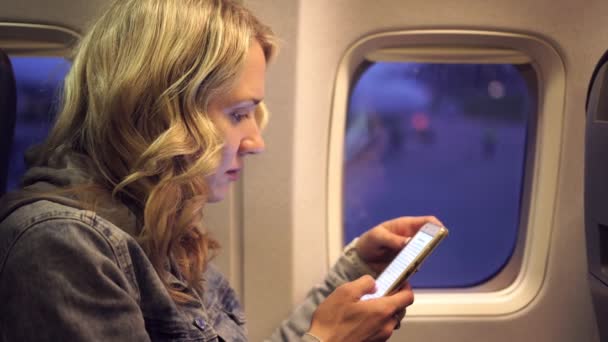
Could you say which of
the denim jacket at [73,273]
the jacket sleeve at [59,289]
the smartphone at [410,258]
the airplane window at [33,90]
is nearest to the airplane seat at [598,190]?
the smartphone at [410,258]

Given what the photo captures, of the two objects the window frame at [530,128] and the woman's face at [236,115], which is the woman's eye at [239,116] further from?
the window frame at [530,128]

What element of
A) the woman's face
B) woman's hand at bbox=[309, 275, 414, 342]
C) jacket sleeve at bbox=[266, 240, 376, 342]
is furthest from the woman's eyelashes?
→ jacket sleeve at bbox=[266, 240, 376, 342]

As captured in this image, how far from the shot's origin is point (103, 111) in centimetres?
101

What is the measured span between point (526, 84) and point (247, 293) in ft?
3.50

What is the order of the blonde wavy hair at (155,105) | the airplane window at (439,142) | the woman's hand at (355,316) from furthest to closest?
the airplane window at (439,142), the woman's hand at (355,316), the blonde wavy hair at (155,105)

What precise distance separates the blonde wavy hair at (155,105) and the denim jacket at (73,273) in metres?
0.04

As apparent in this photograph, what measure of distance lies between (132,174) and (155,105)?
117 millimetres

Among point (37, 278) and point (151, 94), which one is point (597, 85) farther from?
point (37, 278)

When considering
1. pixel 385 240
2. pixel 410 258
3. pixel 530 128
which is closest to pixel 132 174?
pixel 410 258

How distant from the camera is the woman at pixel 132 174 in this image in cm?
87

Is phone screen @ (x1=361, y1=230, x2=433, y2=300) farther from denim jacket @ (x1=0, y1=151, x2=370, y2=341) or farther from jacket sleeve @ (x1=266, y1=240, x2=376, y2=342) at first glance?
denim jacket @ (x1=0, y1=151, x2=370, y2=341)

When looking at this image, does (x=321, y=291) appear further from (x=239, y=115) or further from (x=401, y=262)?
(x=239, y=115)

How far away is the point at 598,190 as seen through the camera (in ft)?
4.59

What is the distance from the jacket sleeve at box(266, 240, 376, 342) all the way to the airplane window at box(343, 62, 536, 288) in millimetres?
354
